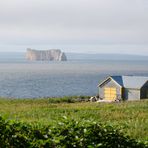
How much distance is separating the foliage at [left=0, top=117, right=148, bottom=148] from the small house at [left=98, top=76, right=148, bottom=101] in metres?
58.4

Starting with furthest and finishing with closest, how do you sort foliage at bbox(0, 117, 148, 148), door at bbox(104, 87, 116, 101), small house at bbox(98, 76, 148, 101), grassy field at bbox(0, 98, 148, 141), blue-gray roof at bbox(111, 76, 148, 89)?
door at bbox(104, 87, 116, 101), blue-gray roof at bbox(111, 76, 148, 89), small house at bbox(98, 76, 148, 101), grassy field at bbox(0, 98, 148, 141), foliage at bbox(0, 117, 148, 148)

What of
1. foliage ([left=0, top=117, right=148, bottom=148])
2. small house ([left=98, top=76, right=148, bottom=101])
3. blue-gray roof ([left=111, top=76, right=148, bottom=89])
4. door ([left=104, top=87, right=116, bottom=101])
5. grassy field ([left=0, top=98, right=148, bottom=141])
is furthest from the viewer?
door ([left=104, top=87, right=116, bottom=101])

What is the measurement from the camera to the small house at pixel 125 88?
67875 mm

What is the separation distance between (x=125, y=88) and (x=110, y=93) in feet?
8.92

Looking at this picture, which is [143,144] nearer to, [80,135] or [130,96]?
[80,135]

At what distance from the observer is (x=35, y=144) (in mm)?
9367

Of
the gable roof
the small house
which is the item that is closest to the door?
the small house

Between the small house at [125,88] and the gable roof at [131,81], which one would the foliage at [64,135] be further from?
the gable roof at [131,81]

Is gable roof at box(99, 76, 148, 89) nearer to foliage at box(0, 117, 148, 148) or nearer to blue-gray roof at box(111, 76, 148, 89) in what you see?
blue-gray roof at box(111, 76, 148, 89)

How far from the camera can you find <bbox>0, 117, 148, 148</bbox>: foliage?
9.14 metres

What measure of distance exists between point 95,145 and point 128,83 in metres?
61.6

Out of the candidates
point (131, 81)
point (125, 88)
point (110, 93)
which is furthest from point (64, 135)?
point (131, 81)

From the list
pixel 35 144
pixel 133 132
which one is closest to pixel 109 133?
pixel 35 144

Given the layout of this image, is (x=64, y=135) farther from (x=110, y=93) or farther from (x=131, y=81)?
(x=131, y=81)
